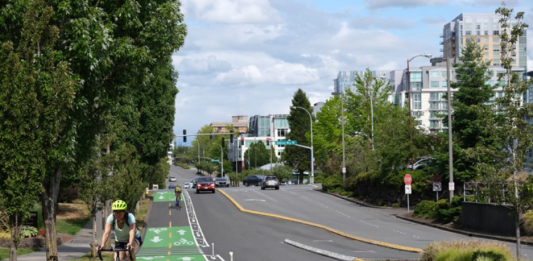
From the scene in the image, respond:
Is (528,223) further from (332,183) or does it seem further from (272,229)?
(332,183)

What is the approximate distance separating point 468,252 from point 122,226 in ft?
→ 32.4

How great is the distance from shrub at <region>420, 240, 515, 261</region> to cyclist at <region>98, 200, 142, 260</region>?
8.81m

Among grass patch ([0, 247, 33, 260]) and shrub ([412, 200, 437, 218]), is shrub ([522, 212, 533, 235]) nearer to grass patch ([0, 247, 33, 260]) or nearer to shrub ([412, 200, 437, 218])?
shrub ([412, 200, 437, 218])

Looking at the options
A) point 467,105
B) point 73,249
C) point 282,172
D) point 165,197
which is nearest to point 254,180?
point 282,172

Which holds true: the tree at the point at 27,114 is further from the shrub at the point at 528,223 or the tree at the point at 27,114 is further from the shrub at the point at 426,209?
the shrub at the point at 426,209

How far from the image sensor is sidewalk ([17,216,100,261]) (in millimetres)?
28722

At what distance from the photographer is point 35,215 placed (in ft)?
112

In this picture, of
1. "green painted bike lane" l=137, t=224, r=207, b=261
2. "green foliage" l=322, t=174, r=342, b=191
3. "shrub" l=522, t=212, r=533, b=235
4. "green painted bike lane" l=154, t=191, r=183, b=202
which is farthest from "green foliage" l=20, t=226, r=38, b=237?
"green foliage" l=322, t=174, r=342, b=191

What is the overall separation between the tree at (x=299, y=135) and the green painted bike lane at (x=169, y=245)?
75024 mm

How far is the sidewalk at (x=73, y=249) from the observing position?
28.7 metres

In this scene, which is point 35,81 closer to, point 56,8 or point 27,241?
point 56,8

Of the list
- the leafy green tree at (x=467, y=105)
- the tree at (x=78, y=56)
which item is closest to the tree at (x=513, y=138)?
the tree at (x=78, y=56)

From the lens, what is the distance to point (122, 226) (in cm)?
1341

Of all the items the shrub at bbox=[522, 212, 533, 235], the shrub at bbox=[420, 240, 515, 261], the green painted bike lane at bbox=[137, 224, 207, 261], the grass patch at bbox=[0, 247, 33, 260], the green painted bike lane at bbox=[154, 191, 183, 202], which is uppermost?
the shrub at bbox=[420, 240, 515, 261]
